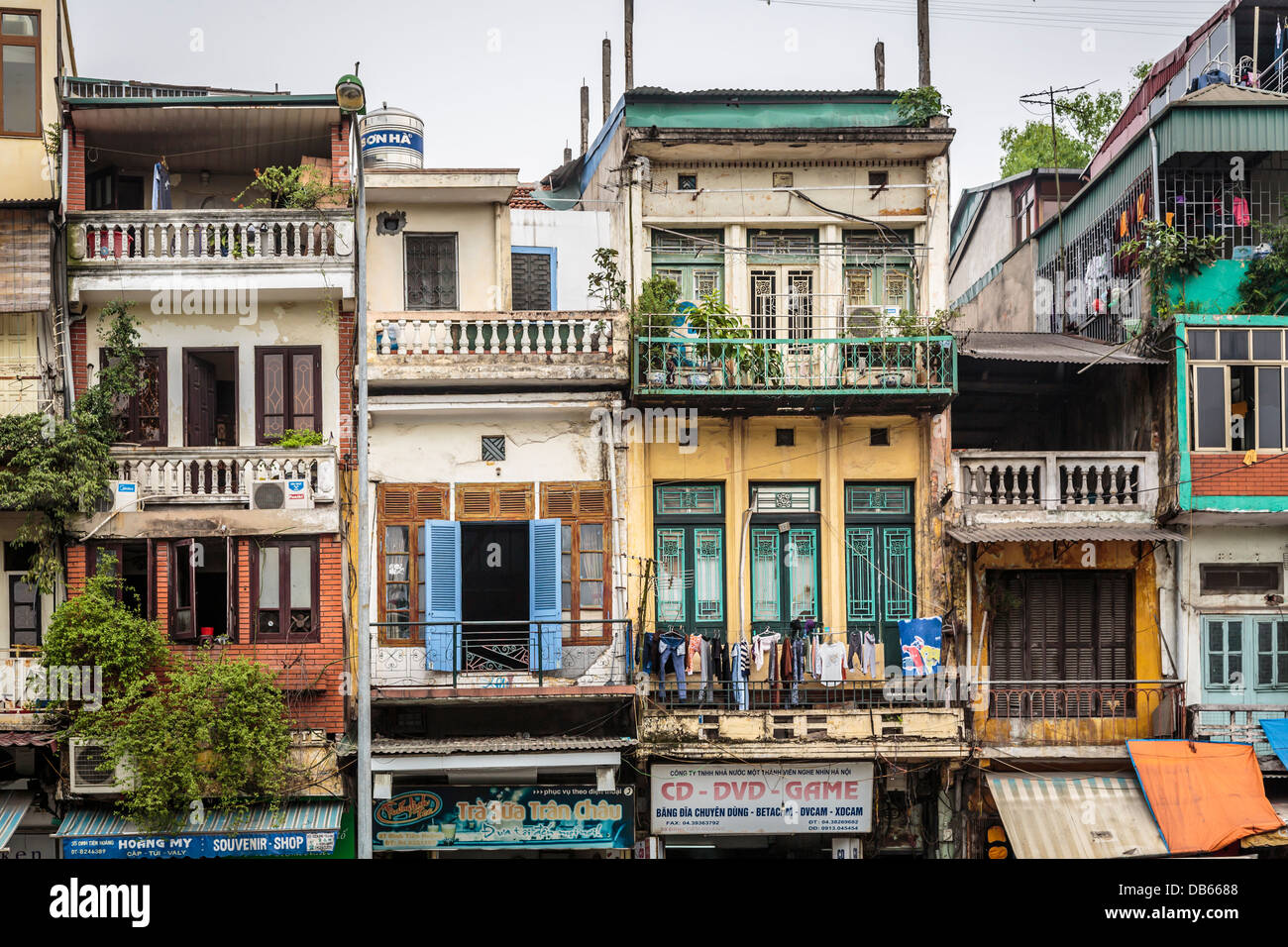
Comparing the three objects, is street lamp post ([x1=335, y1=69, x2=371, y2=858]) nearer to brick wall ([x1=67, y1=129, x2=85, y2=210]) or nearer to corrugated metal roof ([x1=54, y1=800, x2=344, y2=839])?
corrugated metal roof ([x1=54, y1=800, x2=344, y2=839])

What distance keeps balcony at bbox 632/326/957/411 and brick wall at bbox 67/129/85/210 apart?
8.31 meters

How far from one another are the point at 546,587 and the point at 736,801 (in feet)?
13.6

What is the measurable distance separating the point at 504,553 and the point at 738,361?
4.49 meters

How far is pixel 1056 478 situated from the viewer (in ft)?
67.3

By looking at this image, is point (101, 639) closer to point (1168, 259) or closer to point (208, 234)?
point (208, 234)

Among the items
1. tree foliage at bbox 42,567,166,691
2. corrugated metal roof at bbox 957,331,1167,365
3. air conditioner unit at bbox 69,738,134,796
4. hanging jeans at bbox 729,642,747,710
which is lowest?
air conditioner unit at bbox 69,738,134,796

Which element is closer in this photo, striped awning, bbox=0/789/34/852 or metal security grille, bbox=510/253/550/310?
striped awning, bbox=0/789/34/852

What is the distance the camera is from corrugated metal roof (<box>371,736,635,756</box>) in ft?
62.5

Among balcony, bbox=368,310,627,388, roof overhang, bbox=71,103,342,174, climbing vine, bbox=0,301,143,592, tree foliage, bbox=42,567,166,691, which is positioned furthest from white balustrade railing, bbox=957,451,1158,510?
climbing vine, bbox=0,301,143,592

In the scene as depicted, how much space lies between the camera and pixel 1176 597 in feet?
68.2

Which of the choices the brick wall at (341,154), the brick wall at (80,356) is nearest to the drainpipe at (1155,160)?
the brick wall at (341,154)

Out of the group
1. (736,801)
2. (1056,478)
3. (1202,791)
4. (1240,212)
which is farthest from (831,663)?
(1240,212)

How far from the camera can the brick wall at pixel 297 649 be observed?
19.3 m

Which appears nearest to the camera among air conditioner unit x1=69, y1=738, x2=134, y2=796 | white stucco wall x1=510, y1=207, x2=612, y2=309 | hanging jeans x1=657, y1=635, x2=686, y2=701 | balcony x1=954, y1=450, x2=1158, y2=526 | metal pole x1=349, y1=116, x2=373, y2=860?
metal pole x1=349, y1=116, x2=373, y2=860
